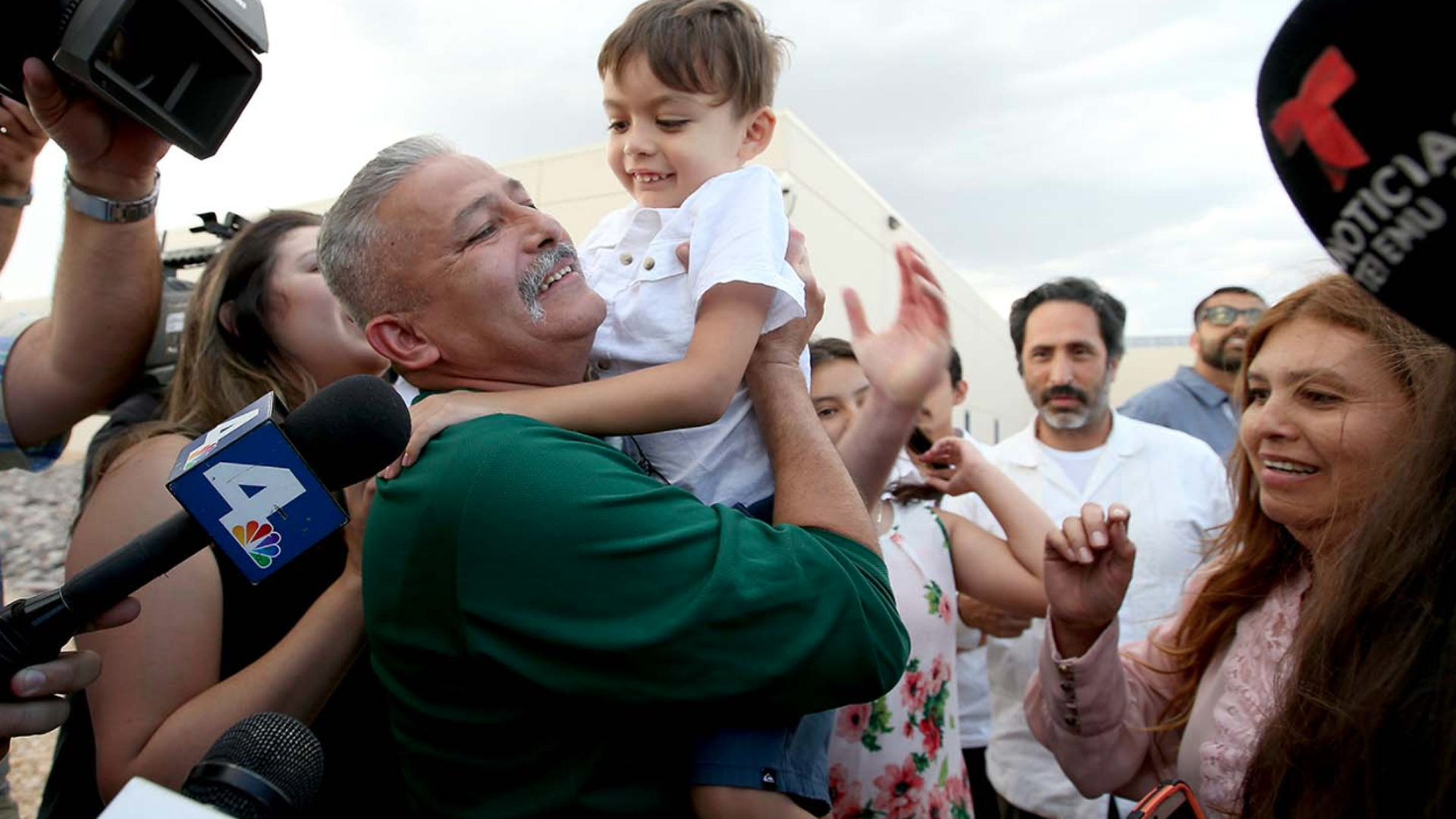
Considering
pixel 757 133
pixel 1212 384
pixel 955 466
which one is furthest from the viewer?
pixel 1212 384

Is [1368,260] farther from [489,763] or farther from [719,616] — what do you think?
[489,763]

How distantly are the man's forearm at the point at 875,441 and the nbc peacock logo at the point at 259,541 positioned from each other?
1.14m

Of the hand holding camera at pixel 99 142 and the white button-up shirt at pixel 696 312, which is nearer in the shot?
the hand holding camera at pixel 99 142

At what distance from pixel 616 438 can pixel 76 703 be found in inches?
48.2

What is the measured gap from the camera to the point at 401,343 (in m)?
1.70

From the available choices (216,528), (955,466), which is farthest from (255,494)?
(955,466)

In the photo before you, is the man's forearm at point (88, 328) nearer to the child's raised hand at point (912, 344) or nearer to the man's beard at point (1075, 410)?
the child's raised hand at point (912, 344)

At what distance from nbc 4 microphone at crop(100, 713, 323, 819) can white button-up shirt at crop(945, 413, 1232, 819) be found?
277 cm

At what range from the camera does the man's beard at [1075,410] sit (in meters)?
4.07

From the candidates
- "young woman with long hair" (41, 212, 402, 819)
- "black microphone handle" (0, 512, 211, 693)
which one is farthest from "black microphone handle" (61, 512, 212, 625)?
"young woman with long hair" (41, 212, 402, 819)

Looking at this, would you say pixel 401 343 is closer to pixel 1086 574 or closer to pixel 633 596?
pixel 633 596

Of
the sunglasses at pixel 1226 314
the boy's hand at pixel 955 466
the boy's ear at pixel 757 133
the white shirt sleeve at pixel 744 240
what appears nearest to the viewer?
the white shirt sleeve at pixel 744 240

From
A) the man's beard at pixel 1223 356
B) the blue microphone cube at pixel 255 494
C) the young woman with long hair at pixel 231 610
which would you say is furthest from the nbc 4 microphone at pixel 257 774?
the man's beard at pixel 1223 356

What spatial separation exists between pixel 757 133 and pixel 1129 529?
246 centimetres
